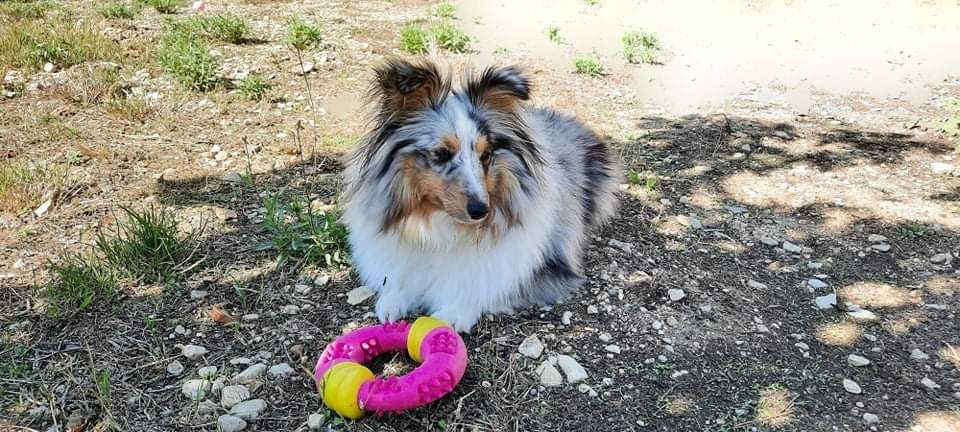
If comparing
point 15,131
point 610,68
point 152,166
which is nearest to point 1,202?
point 152,166

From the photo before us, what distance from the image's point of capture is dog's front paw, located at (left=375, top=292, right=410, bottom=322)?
10.7ft

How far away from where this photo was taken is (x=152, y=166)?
4691 millimetres

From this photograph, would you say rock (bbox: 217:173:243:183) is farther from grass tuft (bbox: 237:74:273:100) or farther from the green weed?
the green weed

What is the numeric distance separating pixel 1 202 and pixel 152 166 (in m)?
0.95

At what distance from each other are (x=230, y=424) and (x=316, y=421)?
0.33m

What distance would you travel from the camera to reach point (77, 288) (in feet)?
10.5

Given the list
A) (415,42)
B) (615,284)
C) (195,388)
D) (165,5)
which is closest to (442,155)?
(615,284)

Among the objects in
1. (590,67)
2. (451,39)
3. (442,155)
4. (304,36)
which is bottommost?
(590,67)

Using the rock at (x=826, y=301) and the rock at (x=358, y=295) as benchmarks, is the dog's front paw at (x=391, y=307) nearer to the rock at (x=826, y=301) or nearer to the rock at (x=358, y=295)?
the rock at (x=358, y=295)

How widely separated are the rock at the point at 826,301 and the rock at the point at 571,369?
4.54 ft

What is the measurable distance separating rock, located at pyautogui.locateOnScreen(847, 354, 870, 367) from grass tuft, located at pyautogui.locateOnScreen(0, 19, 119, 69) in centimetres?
664

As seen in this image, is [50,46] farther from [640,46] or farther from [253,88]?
[640,46]

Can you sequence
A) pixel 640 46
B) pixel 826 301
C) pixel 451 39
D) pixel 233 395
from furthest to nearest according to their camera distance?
pixel 640 46, pixel 451 39, pixel 826 301, pixel 233 395

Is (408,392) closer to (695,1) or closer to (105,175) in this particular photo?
(105,175)
